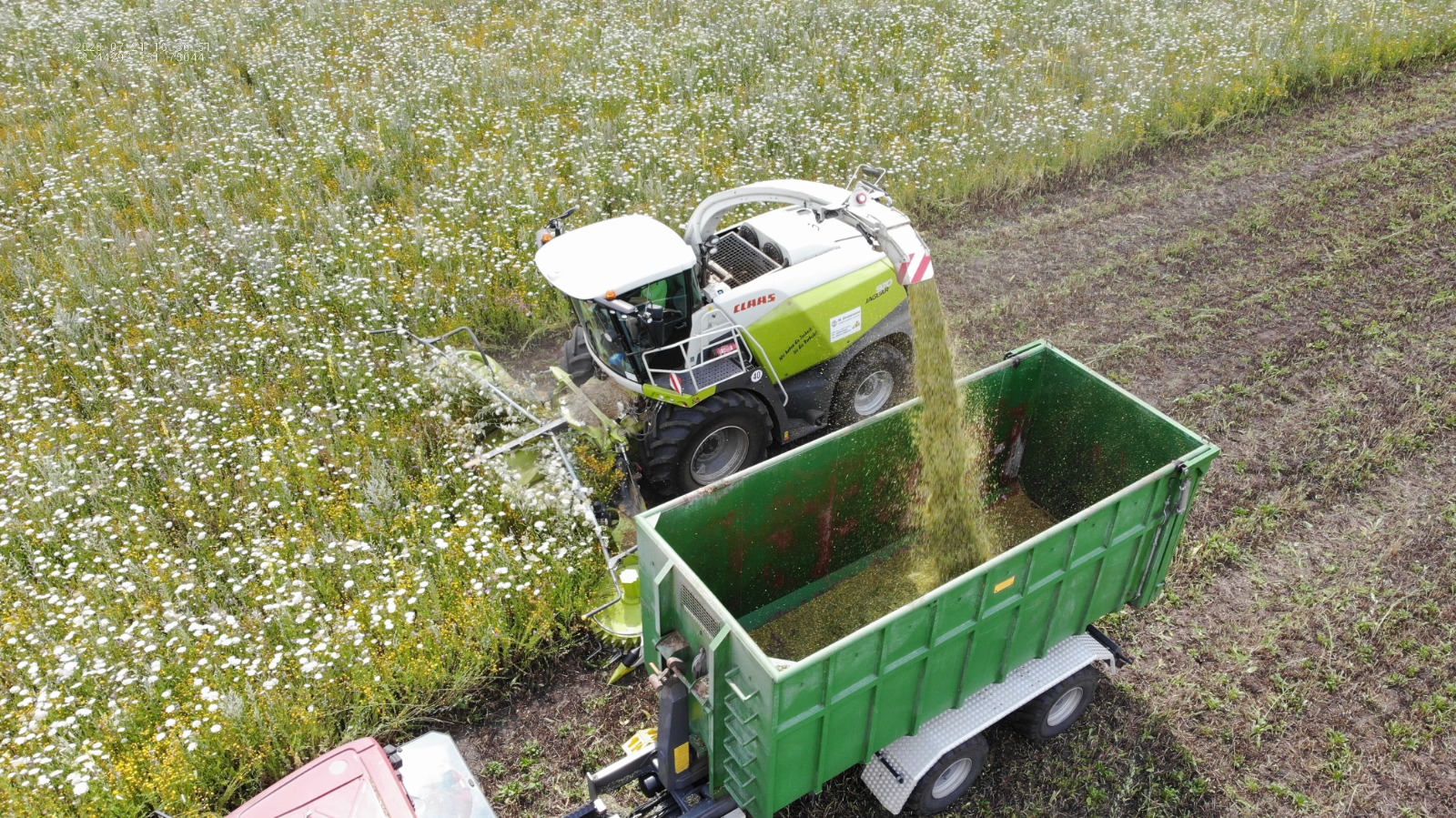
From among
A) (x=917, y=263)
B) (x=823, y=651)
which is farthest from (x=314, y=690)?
(x=917, y=263)

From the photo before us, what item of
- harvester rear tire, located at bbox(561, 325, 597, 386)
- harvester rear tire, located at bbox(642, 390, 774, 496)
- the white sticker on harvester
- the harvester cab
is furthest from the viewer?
harvester rear tire, located at bbox(561, 325, 597, 386)

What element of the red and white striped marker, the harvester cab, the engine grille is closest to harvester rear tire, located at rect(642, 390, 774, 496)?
the harvester cab

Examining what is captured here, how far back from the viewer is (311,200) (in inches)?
445

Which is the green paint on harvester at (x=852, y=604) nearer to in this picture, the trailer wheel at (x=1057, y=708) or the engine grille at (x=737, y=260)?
the trailer wheel at (x=1057, y=708)

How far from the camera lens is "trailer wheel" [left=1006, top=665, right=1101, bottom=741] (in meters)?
5.71

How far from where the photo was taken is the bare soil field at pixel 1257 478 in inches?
231

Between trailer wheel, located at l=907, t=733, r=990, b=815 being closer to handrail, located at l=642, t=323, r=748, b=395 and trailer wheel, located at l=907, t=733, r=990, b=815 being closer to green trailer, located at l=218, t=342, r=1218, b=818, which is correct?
green trailer, located at l=218, t=342, r=1218, b=818

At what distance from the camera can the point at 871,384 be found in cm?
827

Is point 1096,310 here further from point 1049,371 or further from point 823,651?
point 823,651

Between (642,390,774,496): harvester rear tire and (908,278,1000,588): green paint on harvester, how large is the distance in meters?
1.38

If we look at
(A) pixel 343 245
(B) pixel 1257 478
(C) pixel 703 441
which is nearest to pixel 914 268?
(C) pixel 703 441

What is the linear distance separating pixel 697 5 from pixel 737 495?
1324 cm

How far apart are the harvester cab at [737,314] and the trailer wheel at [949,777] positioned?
2.79 meters

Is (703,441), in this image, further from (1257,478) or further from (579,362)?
(1257,478)
